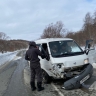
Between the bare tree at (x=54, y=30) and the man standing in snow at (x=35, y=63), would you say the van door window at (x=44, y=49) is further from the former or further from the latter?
the bare tree at (x=54, y=30)

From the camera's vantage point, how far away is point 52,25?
178 ft

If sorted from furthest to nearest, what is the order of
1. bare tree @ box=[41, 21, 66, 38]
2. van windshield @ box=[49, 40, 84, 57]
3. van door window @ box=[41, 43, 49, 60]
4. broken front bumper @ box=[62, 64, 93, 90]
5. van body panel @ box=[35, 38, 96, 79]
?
bare tree @ box=[41, 21, 66, 38]
van door window @ box=[41, 43, 49, 60]
van windshield @ box=[49, 40, 84, 57]
van body panel @ box=[35, 38, 96, 79]
broken front bumper @ box=[62, 64, 93, 90]

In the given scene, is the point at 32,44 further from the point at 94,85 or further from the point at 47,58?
the point at 94,85

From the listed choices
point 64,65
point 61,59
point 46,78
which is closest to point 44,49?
point 46,78

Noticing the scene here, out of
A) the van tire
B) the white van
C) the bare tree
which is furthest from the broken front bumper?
the bare tree

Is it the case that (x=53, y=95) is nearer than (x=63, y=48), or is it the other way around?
(x=53, y=95)

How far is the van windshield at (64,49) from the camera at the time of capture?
26.7ft

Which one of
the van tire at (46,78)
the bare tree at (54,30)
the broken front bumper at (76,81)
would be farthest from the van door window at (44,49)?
the bare tree at (54,30)

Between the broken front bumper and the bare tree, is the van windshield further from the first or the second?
the bare tree

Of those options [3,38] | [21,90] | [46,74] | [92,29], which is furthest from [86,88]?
[3,38]

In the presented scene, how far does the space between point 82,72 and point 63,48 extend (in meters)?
1.77

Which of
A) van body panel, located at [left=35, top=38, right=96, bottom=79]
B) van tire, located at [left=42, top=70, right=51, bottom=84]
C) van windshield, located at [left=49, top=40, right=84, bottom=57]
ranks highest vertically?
van windshield, located at [left=49, top=40, right=84, bottom=57]

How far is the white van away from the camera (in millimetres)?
7445

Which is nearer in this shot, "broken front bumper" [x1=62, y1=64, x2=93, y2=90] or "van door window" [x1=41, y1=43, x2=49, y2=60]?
"broken front bumper" [x1=62, y1=64, x2=93, y2=90]
